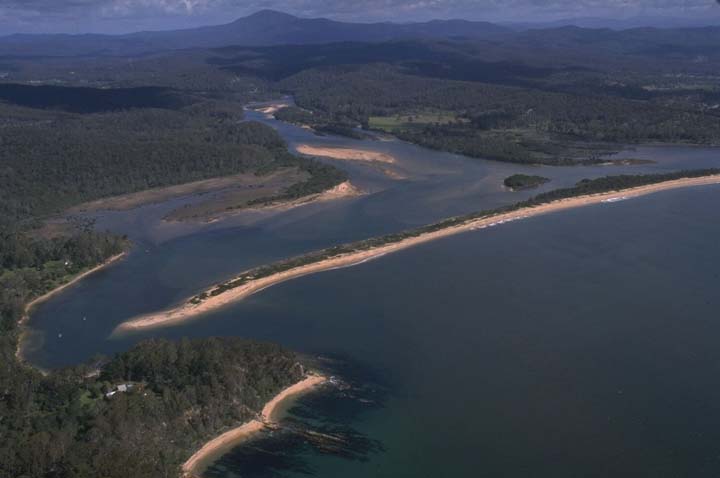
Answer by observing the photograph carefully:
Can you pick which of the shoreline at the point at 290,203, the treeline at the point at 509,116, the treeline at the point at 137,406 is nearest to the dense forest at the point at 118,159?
the shoreline at the point at 290,203

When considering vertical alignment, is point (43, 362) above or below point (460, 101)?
below

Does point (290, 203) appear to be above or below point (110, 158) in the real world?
below

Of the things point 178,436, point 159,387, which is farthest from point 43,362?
point 178,436

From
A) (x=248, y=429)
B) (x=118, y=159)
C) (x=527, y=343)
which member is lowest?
(x=248, y=429)

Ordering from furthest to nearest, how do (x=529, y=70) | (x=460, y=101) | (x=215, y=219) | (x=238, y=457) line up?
(x=529, y=70), (x=460, y=101), (x=215, y=219), (x=238, y=457)

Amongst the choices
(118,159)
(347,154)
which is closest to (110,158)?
(118,159)

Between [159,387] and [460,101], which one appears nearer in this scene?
[159,387]

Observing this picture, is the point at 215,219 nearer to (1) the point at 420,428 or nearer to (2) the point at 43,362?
(2) the point at 43,362

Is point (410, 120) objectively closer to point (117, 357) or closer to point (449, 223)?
point (449, 223)

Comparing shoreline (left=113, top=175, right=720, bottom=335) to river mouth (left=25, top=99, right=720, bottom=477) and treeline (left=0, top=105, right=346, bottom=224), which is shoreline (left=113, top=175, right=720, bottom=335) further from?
treeline (left=0, top=105, right=346, bottom=224)
